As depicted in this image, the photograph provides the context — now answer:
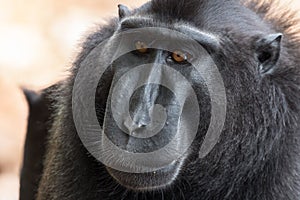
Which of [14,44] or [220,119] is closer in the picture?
[220,119]

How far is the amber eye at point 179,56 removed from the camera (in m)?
4.11

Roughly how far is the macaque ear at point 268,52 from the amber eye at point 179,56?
1.25 feet

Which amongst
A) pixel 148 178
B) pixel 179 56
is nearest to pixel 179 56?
pixel 179 56

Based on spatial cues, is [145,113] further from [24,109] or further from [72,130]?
[24,109]

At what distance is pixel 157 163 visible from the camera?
158 inches

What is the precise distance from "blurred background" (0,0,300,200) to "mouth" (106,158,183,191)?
3994 mm

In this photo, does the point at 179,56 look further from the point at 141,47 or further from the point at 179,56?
the point at 141,47

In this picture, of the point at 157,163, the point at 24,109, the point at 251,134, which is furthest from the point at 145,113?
the point at 24,109

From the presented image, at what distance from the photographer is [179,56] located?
4.12 meters

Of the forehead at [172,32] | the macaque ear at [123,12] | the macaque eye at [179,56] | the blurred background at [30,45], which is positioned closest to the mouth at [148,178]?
the macaque eye at [179,56]

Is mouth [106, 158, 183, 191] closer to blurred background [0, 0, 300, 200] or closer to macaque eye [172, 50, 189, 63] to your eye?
macaque eye [172, 50, 189, 63]

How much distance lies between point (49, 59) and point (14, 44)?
0.43m

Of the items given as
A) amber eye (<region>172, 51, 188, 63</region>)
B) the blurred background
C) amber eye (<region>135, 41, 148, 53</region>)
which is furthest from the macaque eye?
the blurred background

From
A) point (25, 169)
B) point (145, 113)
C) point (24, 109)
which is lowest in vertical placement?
point (24, 109)
